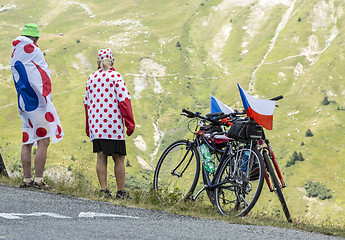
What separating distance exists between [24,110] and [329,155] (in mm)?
140887

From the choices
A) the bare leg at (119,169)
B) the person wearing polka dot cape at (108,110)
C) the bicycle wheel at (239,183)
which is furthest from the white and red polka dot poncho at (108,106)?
the bicycle wheel at (239,183)

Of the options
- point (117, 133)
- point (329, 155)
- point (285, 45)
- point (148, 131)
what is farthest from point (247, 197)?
point (285, 45)

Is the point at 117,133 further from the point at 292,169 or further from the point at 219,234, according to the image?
the point at 292,169

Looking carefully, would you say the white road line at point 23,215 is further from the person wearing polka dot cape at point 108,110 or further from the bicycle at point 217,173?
the bicycle at point 217,173

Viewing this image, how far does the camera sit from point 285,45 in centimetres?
19975

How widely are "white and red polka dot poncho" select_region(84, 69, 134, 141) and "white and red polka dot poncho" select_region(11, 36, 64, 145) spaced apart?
2.36ft

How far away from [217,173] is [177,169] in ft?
2.99

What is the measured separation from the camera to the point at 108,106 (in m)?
Result: 6.62

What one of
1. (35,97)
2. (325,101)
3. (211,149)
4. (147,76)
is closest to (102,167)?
(35,97)

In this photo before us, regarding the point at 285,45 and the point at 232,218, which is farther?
the point at 285,45

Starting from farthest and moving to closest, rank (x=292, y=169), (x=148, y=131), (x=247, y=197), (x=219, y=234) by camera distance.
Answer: (x=148, y=131), (x=292, y=169), (x=247, y=197), (x=219, y=234)

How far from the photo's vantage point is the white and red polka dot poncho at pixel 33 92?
6.91 m

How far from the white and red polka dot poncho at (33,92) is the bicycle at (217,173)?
5.52ft

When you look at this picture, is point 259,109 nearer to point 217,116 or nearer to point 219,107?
point 217,116
